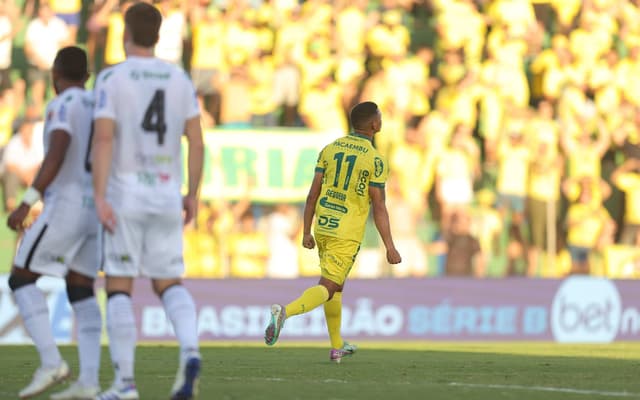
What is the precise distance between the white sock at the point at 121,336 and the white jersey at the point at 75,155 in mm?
888

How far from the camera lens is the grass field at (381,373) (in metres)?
8.91

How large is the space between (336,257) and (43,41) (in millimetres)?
9333

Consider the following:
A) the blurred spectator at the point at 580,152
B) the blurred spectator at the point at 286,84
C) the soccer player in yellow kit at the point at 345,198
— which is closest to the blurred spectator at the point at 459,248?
the blurred spectator at the point at 580,152

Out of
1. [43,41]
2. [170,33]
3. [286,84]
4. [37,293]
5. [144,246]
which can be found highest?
[170,33]

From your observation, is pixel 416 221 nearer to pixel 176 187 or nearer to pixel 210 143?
pixel 210 143

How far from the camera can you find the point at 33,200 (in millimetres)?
7949

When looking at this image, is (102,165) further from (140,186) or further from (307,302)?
(307,302)

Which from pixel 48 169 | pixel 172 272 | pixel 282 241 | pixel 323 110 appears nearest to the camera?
pixel 172 272

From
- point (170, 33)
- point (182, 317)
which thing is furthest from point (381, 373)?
point (170, 33)

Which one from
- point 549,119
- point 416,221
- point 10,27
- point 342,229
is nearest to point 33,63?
point 10,27

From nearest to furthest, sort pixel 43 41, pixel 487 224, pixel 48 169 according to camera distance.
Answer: pixel 48 169 → pixel 43 41 → pixel 487 224

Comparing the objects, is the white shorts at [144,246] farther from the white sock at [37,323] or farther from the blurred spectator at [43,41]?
the blurred spectator at [43,41]

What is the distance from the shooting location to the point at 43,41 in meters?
19.7

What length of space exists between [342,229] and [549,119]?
1031 centimetres
